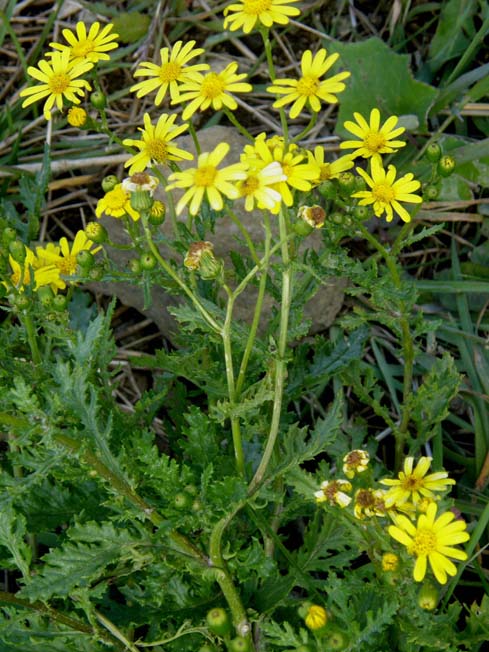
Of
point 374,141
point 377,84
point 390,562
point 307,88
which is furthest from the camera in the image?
point 377,84

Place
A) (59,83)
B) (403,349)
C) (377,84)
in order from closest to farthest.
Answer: (59,83) → (403,349) → (377,84)

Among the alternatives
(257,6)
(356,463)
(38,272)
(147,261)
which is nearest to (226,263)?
(38,272)

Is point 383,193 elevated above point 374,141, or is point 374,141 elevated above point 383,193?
point 374,141

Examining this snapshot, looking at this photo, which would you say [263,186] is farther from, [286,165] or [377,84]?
[377,84]

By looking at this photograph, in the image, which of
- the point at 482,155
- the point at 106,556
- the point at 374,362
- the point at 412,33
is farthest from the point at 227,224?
the point at 106,556

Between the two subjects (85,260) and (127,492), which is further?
(85,260)

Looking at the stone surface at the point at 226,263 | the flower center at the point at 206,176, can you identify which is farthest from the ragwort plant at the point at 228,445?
the stone surface at the point at 226,263

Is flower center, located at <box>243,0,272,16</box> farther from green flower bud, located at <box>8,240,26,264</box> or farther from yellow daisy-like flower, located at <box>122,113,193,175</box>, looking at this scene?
green flower bud, located at <box>8,240,26,264</box>

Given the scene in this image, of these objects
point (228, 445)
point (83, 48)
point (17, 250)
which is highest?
point (83, 48)

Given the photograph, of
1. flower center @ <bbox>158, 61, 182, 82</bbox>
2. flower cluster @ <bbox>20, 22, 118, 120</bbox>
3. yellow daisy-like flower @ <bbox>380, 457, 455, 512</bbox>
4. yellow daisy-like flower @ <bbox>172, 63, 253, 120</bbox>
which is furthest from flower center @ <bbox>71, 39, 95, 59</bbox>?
yellow daisy-like flower @ <bbox>380, 457, 455, 512</bbox>
